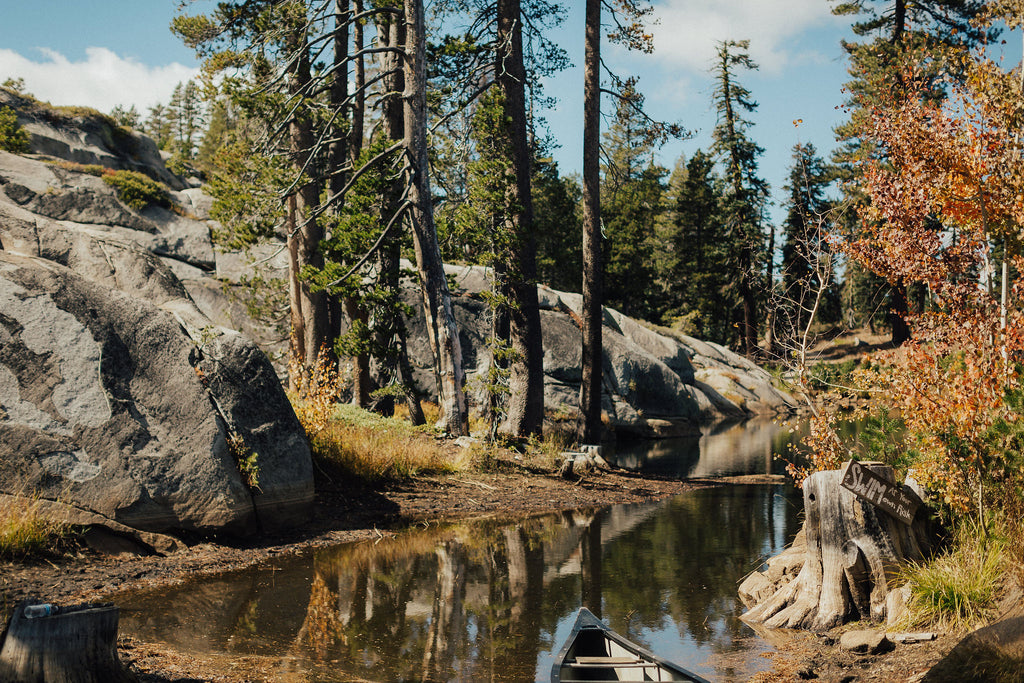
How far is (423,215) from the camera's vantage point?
14.5m

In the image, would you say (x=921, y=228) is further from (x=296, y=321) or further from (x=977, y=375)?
(x=296, y=321)

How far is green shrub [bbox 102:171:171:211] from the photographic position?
27.6 metres

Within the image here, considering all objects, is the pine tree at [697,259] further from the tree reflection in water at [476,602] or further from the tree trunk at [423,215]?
the tree reflection in water at [476,602]

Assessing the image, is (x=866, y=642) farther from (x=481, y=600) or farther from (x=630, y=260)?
(x=630, y=260)

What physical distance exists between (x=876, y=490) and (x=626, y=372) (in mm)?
19742

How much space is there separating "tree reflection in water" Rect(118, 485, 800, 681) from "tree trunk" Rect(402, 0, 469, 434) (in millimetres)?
4130

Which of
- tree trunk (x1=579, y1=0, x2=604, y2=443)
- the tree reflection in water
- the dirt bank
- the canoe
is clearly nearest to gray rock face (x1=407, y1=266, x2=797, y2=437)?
tree trunk (x1=579, y1=0, x2=604, y2=443)

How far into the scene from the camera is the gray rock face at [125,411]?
26.7 feet

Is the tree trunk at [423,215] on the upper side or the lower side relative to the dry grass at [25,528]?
upper

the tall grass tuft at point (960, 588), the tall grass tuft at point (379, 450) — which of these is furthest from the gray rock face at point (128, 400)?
the tall grass tuft at point (960, 588)

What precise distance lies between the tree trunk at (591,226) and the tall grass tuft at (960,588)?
436 inches

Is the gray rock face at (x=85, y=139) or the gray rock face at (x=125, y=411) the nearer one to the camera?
the gray rock face at (x=125, y=411)

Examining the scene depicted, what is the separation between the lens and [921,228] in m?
8.30

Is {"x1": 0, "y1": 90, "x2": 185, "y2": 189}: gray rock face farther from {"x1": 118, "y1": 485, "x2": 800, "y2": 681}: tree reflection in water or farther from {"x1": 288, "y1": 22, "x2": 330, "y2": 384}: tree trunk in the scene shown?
{"x1": 118, "y1": 485, "x2": 800, "y2": 681}: tree reflection in water
